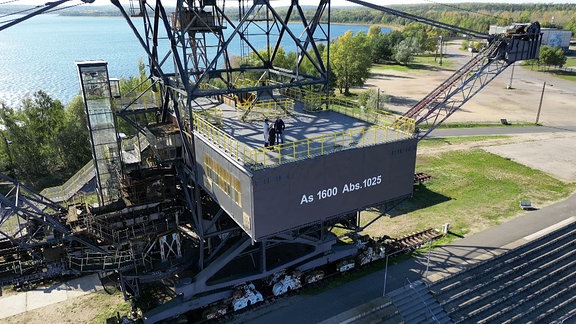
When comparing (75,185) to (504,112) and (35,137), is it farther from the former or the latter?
(504,112)

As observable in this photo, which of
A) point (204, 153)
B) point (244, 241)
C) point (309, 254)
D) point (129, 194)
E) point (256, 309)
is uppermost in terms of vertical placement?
point (204, 153)

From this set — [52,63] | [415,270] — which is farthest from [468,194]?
[52,63]

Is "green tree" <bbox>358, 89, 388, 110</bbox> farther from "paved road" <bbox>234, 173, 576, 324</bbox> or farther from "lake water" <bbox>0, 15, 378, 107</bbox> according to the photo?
"lake water" <bbox>0, 15, 378, 107</bbox>

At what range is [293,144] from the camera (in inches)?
766

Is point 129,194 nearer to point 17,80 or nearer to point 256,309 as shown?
point 256,309

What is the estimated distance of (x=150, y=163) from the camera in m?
26.0

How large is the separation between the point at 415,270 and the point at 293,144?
12.2m

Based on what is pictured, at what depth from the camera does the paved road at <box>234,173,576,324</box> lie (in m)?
21.7

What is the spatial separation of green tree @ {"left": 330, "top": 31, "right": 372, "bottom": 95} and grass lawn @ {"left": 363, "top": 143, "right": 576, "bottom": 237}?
120 ft

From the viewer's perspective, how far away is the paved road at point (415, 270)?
21.7 metres

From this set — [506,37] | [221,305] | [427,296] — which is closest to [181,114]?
[221,305]

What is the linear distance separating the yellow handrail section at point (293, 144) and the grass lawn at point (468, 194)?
36.5ft

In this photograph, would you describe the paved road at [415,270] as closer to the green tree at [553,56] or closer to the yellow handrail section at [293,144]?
the yellow handrail section at [293,144]

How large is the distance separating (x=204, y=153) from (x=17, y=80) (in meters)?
93.2
